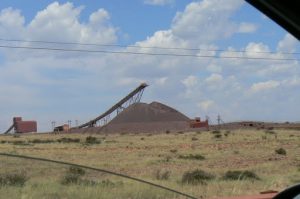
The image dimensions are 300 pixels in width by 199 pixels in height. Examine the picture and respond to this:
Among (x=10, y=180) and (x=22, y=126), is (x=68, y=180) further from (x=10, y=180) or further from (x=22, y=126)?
(x=22, y=126)

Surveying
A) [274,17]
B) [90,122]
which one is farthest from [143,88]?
[274,17]

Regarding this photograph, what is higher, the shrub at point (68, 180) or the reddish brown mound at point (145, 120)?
the reddish brown mound at point (145, 120)

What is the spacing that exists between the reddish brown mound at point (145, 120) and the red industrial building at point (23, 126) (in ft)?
76.8

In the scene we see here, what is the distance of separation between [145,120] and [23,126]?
3273cm

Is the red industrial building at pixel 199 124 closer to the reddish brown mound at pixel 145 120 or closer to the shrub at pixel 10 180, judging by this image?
the reddish brown mound at pixel 145 120

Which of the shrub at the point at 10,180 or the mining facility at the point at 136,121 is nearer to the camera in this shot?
the shrub at the point at 10,180

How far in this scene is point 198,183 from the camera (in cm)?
2120

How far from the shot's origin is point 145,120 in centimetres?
13100

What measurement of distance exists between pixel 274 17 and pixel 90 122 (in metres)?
136

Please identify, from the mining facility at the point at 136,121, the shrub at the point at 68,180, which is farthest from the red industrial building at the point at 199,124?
the shrub at the point at 68,180

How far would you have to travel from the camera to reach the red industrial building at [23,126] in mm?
142250

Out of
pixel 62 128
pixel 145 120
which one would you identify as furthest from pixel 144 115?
pixel 62 128

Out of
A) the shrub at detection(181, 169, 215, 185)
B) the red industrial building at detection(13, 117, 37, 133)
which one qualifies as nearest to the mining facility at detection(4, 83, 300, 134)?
the red industrial building at detection(13, 117, 37, 133)

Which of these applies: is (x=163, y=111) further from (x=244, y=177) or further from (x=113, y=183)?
(x=113, y=183)
